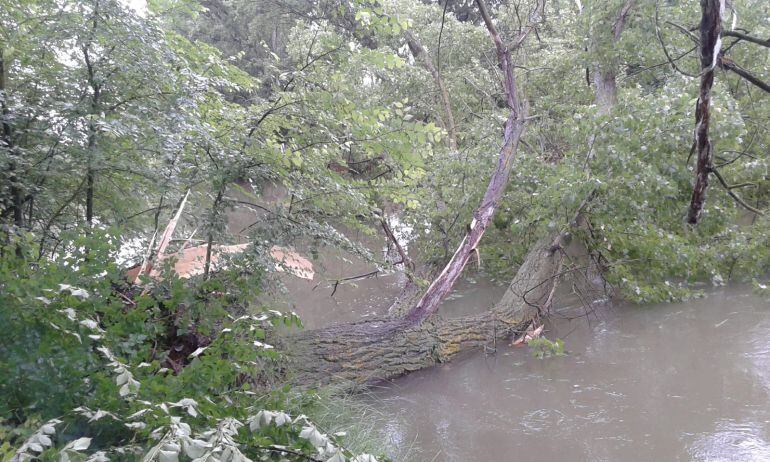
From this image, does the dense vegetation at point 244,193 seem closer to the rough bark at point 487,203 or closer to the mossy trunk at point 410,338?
the mossy trunk at point 410,338

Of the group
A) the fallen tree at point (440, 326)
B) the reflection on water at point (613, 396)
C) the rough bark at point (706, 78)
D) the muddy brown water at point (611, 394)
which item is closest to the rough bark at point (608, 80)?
the fallen tree at point (440, 326)

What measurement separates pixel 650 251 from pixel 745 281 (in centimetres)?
167

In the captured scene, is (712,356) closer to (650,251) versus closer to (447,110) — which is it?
(650,251)

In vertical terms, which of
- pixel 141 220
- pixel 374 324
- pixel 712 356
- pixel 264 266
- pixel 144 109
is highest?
pixel 144 109

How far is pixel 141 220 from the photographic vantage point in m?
5.35

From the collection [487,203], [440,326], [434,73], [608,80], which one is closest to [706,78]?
[487,203]

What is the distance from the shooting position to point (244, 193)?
4.74 metres

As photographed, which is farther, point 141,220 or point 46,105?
point 141,220

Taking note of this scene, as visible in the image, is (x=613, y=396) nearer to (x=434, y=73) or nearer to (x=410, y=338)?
(x=410, y=338)

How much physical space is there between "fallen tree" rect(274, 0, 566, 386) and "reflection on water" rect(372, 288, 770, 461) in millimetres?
233

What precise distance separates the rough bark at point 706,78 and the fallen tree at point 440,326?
2.18 metres

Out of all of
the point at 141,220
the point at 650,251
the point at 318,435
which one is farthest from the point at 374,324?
the point at 318,435

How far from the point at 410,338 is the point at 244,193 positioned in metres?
2.68

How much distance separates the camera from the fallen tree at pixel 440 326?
5859 mm
